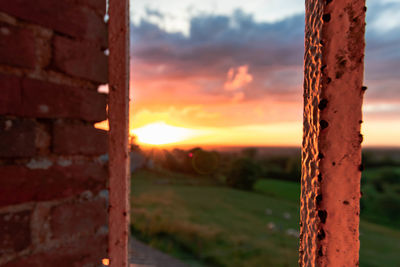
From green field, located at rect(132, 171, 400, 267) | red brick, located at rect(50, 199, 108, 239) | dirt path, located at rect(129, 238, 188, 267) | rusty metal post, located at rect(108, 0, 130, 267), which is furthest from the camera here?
green field, located at rect(132, 171, 400, 267)

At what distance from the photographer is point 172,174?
15.7m

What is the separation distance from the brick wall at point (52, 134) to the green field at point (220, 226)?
739 centimetres

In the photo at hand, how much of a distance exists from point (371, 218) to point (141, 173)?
53.5ft

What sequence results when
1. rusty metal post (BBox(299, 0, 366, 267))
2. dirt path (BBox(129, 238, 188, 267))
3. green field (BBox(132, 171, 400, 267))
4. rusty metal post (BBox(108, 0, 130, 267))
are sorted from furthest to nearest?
green field (BBox(132, 171, 400, 267)) → dirt path (BBox(129, 238, 188, 267)) → rusty metal post (BBox(108, 0, 130, 267)) → rusty metal post (BBox(299, 0, 366, 267))

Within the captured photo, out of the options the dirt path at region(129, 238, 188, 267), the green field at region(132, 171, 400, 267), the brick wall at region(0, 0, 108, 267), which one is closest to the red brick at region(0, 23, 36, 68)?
the brick wall at region(0, 0, 108, 267)

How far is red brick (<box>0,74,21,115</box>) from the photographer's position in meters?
0.57

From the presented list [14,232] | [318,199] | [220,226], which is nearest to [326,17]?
[318,199]

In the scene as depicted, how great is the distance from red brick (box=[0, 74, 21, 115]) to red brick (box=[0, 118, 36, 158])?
0.03 metres

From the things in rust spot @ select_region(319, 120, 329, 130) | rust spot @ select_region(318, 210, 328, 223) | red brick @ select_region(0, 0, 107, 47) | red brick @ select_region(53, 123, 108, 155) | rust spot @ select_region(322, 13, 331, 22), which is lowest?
rust spot @ select_region(318, 210, 328, 223)

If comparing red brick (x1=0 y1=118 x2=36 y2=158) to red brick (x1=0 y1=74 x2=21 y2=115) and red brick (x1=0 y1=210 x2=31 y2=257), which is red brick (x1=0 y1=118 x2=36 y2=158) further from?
red brick (x1=0 y1=210 x2=31 y2=257)

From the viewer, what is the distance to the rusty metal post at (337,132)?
550 mm

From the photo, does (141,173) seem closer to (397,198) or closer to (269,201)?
(269,201)

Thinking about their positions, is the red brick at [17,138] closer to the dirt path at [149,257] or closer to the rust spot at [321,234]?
the rust spot at [321,234]

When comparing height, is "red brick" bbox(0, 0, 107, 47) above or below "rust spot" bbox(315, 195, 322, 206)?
above
